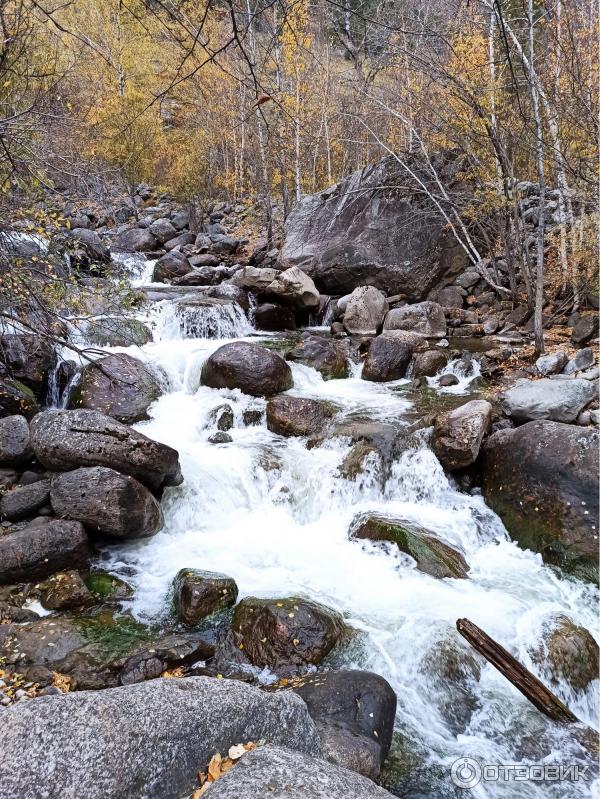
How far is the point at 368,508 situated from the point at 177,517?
251cm

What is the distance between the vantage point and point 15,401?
776 cm

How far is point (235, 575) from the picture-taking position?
5.55m

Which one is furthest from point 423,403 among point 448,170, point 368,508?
point 448,170

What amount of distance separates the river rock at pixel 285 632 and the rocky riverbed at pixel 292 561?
0.02 meters

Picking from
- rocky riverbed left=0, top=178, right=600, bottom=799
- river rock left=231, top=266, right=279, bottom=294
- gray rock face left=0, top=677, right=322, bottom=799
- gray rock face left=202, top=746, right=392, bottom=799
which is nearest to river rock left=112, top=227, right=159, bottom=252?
river rock left=231, top=266, right=279, bottom=294

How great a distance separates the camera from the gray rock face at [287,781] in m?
1.88

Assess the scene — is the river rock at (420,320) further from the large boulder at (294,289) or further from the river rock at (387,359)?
the large boulder at (294,289)

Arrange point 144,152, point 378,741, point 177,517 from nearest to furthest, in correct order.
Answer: point 378,741 → point 177,517 → point 144,152

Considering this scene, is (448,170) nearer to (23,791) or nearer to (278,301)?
(278,301)

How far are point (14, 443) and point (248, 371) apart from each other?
13.2ft

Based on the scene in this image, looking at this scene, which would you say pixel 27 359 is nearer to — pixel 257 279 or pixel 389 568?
pixel 257 279

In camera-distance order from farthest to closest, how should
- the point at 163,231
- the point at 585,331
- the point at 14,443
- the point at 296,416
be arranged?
the point at 163,231 → the point at 585,331 → the point at 296,416 → the point at 14,443

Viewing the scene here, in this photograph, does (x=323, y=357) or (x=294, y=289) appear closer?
(x=323, y=357)

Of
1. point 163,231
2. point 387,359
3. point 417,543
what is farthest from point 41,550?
point 163,231
